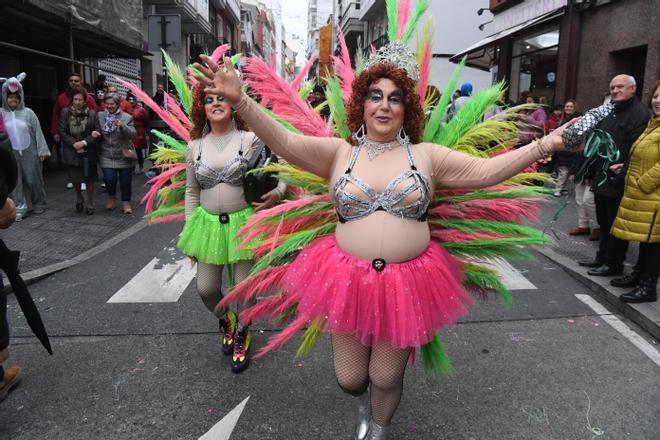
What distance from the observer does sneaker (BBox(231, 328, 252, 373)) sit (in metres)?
3.30

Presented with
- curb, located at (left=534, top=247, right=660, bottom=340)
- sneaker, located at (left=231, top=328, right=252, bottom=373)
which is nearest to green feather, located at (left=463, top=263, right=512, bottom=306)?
sneaker, located at (left=231, top=328, right=252, bottom=373)

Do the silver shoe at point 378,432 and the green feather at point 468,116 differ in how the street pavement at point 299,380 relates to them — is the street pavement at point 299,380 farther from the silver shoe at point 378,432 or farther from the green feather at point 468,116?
the green feather at point 468,116

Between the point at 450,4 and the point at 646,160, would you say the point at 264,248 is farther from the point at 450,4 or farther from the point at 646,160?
the point at 450,4

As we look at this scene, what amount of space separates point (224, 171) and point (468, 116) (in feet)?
5.14

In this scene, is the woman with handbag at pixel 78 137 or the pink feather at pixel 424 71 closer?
the pink feather at pixel 424 71

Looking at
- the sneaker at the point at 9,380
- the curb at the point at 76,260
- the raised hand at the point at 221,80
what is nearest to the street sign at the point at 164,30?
the curb at the point at 76,260

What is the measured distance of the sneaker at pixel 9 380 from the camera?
2840 millimetres

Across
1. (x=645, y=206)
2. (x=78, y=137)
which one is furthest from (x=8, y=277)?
(x=78, y=137)

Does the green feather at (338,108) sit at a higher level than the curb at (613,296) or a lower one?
higher

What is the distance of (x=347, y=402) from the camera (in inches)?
116

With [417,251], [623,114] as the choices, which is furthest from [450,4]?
[417,251]

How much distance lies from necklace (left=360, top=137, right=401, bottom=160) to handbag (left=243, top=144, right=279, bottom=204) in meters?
1.05

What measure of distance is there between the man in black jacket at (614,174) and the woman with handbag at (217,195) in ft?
9.59

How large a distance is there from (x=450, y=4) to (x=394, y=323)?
72.8 ft
